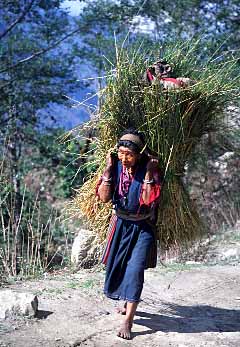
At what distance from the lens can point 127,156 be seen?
11.9 feet

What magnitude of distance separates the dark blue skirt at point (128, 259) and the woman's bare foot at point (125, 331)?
6.6 inches

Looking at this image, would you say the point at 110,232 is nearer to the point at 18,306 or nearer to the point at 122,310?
the point at 122,310

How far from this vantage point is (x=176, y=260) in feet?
22.3

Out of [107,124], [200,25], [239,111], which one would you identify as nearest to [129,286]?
[107,124]

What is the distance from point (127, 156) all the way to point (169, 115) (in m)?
0.42

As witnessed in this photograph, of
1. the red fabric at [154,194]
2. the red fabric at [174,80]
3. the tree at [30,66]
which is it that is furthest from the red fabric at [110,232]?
the tree at [30,66]

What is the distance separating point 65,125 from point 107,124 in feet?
17.6

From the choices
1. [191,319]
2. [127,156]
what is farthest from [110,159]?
[191,319]

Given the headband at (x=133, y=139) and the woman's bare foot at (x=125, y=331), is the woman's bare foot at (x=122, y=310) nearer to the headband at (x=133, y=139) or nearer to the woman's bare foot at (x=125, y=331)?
the woman's bare foot at (x=125, y=331)

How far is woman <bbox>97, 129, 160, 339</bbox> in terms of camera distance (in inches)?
144

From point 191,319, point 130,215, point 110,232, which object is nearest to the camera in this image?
point 130,215

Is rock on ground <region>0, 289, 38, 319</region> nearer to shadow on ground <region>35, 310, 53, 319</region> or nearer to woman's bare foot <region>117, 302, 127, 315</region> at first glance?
shadow on ground <region>35, 310, 53, 319</region>

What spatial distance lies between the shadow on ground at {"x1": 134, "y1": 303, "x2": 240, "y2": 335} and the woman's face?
1.15 meters

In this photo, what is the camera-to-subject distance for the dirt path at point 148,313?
12.4 feet
